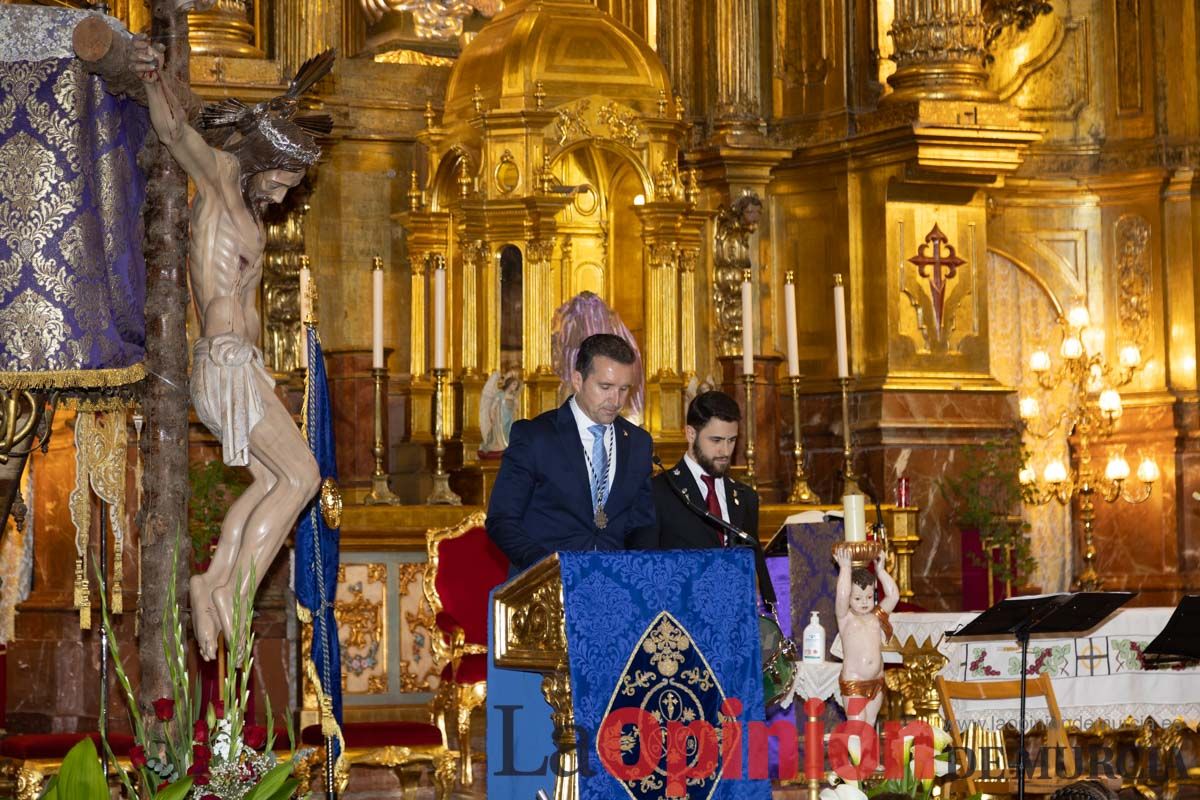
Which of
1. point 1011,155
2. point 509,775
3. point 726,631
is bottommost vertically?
point 509,775

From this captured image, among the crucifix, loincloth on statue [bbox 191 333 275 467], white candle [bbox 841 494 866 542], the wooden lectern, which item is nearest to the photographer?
the wooden lectern

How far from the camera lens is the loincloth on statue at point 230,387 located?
683cm

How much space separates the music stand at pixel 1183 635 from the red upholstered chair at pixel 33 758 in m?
3.95

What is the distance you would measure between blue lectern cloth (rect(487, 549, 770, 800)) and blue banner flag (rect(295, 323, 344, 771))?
1.98 m

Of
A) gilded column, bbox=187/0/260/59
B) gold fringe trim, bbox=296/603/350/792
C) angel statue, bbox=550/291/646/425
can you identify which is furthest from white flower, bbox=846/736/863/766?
gilded column, bbox=187/0/260/59

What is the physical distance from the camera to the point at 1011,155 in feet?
40.0

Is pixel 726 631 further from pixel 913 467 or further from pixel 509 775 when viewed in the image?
pixel 913 467

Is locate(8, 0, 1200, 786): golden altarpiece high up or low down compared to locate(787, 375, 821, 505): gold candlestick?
up

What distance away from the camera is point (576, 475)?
255 inches

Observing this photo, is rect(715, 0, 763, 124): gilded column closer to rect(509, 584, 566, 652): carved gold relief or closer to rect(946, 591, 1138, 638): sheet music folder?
rect(946, 591, 1138, 638): sheet music folder

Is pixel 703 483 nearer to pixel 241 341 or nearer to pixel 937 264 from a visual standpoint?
pixel 241 341

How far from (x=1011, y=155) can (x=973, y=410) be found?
60.0 inches

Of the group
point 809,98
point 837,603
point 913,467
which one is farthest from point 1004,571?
point 837,603

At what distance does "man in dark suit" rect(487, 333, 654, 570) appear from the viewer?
6.39 metres
